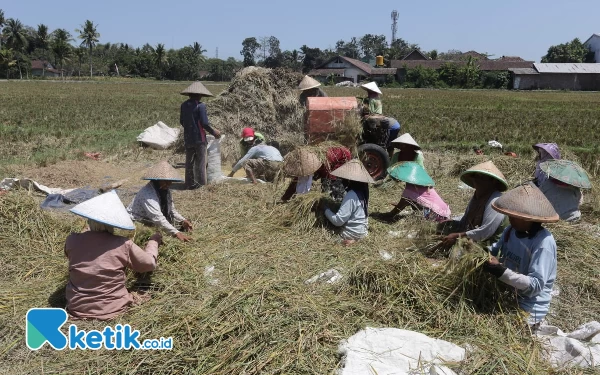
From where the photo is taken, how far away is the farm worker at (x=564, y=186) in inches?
192

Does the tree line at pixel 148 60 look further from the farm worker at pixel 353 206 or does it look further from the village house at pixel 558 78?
the farm worker at pixel 353 206

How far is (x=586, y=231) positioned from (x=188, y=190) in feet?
17.0

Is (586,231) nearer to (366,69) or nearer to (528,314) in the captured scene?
(528,314)

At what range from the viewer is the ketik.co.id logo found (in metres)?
2.90

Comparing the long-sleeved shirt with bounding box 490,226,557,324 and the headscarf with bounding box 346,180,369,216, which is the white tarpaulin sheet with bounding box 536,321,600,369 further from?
the headscarf with bounding box 346,180,369,216

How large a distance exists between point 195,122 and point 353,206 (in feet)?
11.4

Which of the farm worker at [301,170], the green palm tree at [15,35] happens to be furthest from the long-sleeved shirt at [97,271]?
the green palm tree at [15,35]

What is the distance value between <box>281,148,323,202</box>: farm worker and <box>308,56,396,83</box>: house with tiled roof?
5263cm

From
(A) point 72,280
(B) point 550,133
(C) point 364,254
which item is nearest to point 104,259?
(A) point 72,280

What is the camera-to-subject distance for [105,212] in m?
3.11

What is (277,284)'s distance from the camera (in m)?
3.42

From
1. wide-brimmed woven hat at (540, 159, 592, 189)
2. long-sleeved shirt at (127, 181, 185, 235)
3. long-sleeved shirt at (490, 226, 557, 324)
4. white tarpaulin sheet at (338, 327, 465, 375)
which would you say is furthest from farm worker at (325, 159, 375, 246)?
wide-brimmed woven hat at (540, 159, 592, 189)

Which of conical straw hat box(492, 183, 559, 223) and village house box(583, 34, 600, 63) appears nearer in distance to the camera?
conical straw hat box(492, 183, 559, 223)

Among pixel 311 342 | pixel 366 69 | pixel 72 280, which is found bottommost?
pixel 311 342
